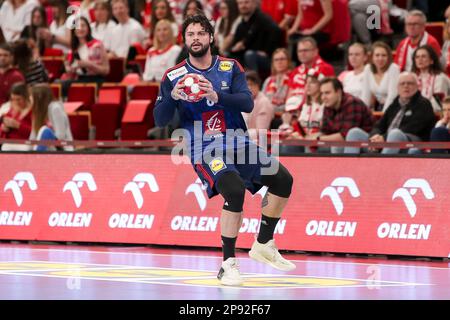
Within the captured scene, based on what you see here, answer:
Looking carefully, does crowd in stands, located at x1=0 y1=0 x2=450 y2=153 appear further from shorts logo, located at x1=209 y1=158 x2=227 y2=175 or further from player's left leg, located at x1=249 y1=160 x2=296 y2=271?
shorts logo, located at x1=209 y1=158 x2=227 y2=175

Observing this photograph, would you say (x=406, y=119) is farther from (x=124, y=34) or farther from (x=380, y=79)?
(x=124, y=34)

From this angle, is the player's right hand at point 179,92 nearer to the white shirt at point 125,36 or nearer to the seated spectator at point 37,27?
the white shirt at point 125,36

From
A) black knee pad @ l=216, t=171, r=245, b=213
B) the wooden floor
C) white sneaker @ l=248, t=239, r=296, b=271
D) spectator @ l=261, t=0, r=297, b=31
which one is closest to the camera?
the wooden floor

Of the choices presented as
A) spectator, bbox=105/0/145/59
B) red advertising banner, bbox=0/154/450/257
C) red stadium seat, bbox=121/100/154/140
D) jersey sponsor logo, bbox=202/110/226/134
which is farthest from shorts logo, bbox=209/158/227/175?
spectator, bbox=105/0/145/59

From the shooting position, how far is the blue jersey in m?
10.7

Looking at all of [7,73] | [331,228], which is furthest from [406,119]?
[7,73]

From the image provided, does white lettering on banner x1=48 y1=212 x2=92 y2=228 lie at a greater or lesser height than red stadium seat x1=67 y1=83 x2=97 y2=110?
lesser

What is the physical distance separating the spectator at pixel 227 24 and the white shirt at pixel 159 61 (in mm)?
750

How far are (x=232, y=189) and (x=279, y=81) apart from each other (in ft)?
24.5

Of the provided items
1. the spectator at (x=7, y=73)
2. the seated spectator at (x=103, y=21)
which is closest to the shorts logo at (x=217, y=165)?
the spectator at (x=7, y=73)

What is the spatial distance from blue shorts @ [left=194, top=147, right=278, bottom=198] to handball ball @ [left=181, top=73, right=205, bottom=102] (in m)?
0.64

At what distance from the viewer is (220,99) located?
10414 millimetres

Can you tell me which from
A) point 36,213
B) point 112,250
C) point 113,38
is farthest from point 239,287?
point 113,38
